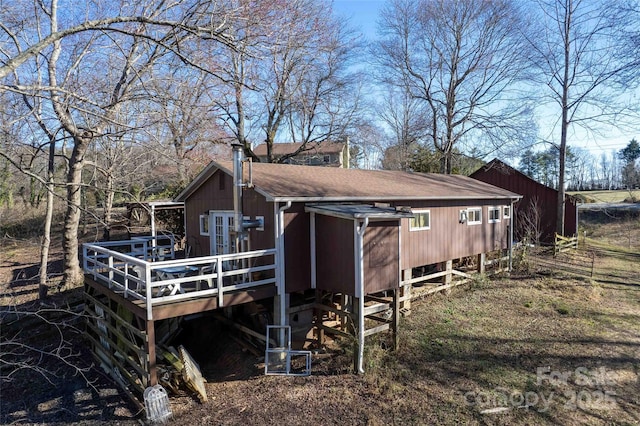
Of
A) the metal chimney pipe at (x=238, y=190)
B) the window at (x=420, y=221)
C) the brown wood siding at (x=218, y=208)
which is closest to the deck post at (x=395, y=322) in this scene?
the brown wood siding at (x=218, y=208)

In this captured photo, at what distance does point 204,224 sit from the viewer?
1159cm

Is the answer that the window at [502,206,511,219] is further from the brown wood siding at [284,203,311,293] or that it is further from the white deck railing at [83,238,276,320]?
the white deck railing at [83,238,276,320]

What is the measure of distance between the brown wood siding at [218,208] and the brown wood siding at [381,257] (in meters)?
2.18

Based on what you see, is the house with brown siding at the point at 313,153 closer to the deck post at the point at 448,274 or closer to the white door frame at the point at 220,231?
the deck post at the point at 448,274

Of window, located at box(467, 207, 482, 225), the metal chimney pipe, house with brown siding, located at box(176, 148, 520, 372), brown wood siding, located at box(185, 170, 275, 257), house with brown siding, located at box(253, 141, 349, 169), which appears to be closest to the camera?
house with brown siding, located at box(176, 148, 520, 372)

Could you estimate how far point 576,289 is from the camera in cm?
1295

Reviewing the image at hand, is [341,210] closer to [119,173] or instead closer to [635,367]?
[635,367]

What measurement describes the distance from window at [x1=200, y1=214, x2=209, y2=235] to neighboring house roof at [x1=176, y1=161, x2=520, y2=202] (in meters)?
0.92

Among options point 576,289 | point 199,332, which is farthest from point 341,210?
point 576,289

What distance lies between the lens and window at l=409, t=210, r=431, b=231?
38.3 feet

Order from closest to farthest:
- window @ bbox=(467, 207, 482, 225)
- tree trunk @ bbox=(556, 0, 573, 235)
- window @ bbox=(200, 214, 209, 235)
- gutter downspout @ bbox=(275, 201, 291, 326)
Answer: gutter downspout @ bbox=(275, 201, 291, 326) < window @ bbox=(200, 214, 209, 235) < window @ bbox=(467, 207, 482, 225) < tree trunk @ bbox=(556, 0, 573, 235)

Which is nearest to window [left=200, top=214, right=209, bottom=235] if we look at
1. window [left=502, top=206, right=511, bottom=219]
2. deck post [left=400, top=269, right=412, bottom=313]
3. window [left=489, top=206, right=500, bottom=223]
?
deck post [left=400, top=269, right=412, bottom=313]

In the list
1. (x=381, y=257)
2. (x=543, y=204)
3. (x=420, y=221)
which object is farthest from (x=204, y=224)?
(x=543, y=204)

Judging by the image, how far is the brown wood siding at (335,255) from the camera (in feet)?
27.7
